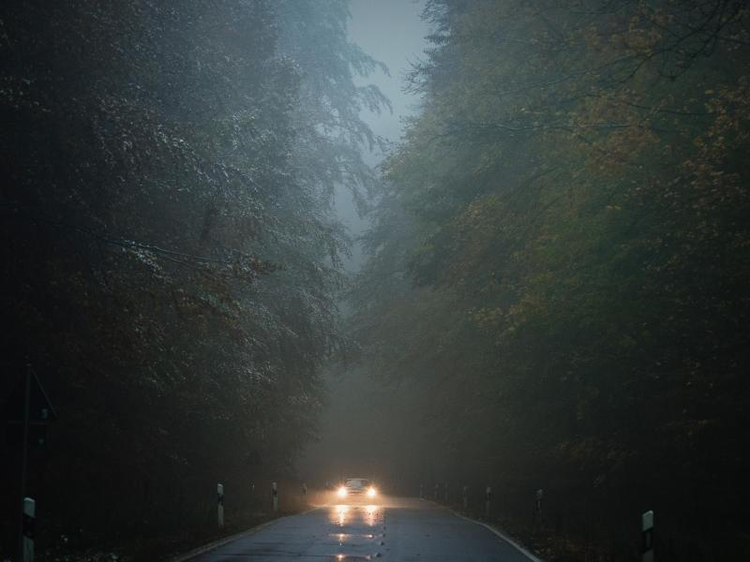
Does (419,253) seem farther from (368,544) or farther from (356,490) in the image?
(356,490)

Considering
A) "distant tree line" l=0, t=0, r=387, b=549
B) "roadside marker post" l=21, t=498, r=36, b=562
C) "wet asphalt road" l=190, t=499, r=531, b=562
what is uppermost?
"distant tree line" l=0, t=0, r=387, b=549

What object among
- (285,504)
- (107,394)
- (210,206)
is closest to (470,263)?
(210,206)

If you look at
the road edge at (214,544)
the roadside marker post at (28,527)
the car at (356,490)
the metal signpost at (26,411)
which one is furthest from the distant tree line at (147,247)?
the car at (356,490)

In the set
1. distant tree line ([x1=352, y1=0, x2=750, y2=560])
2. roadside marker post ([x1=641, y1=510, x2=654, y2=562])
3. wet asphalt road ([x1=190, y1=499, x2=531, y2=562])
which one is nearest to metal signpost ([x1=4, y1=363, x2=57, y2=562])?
wet asphalt road ([x1=190, y1=499, x2=531, y2=562])

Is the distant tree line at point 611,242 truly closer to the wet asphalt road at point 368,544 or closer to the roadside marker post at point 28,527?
the wet asphalt road at point 368,544

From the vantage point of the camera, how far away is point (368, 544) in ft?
46.1

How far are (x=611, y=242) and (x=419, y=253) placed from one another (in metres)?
9.00

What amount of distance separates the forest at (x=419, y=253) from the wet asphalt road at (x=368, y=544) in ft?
3.87

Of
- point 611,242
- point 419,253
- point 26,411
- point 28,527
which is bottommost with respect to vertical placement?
point 28,527

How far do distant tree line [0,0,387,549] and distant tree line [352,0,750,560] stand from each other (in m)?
4.75

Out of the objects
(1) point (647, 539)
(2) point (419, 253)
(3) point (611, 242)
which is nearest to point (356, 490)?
(2) point (419, 253)

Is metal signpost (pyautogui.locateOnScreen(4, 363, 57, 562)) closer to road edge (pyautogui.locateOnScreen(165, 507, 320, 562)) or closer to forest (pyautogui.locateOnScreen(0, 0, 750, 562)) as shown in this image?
forest (pyautogui.locateOnScreen(0, 0, 750, 562))

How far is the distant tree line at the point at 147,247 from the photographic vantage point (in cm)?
1069

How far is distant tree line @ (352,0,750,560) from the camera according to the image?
12922 millimetres
